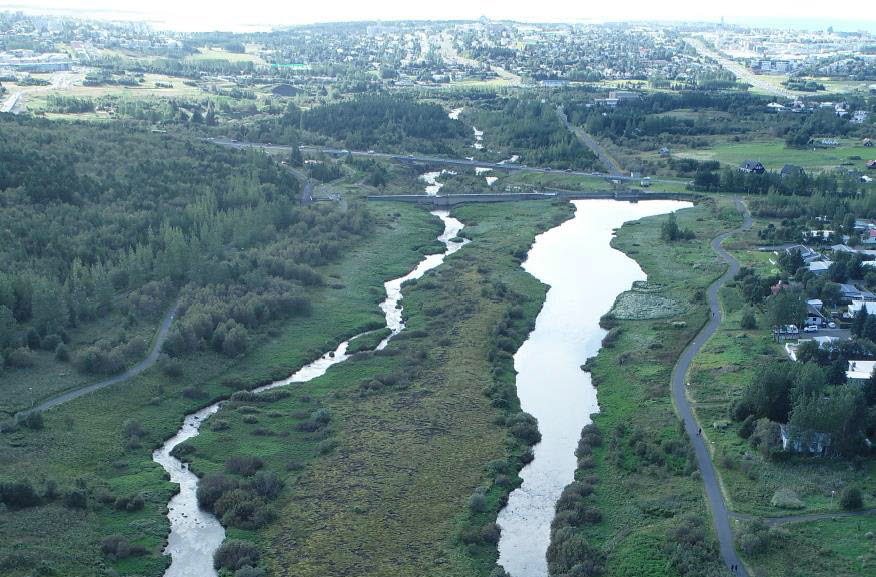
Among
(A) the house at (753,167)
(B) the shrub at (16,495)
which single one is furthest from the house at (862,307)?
(B) the shrub at (16,495)

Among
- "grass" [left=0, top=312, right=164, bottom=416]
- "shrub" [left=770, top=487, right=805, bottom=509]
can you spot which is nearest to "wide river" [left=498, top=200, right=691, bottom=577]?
"shrub" [left=770, top=487, right=805, bottom=509]

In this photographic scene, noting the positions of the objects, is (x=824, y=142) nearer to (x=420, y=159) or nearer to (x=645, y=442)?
(x=420, y=159)

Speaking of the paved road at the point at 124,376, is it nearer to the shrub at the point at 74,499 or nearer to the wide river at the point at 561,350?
the shrub at the point at 74,499

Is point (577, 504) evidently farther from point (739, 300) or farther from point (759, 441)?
point (739, 300)

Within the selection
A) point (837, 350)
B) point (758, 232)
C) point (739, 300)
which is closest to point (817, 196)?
point (758, 232)

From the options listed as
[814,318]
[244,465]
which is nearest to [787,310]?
[814,318]

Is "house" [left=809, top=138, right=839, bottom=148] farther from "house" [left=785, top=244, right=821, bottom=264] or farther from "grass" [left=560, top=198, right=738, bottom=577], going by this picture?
"grass" [left=560, top=198, right=738, bottom=577]
